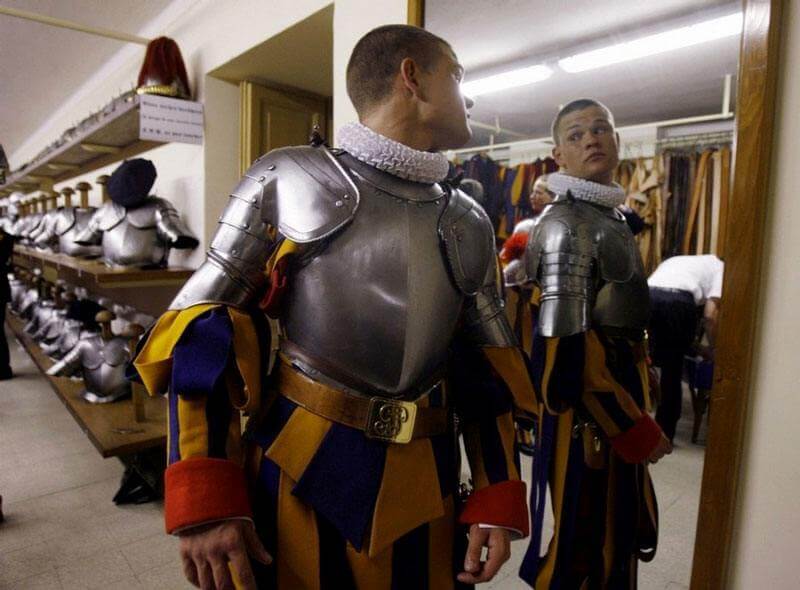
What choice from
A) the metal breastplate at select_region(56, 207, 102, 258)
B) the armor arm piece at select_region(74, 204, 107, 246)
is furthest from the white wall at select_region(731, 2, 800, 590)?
the metal breastplate at select_region(56, 207, 102, 258)

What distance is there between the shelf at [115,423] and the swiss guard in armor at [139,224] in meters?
0.59

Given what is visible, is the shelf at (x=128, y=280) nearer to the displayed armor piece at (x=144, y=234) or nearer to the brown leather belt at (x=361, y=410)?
the displayed armor piece at (x=144, y=234)

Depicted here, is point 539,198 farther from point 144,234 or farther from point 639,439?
point 144,234

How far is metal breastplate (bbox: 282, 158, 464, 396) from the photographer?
73 cm

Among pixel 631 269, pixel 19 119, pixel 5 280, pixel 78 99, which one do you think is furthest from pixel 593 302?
pixel 19 119

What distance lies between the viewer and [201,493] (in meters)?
0.63

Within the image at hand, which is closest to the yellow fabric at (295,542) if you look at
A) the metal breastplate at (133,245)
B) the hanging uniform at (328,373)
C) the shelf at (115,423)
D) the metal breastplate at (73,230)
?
the hanging uniform at (328,373)

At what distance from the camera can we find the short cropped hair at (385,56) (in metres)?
0.77

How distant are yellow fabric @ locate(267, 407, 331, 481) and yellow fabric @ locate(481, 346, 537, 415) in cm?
28

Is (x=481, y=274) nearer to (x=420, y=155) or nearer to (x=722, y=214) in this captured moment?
(x=420, y=155)

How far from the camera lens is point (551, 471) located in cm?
120

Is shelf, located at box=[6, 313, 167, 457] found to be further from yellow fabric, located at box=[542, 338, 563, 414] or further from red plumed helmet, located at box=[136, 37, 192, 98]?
yellow fabric, located at box=[542, 338, 563, 414]

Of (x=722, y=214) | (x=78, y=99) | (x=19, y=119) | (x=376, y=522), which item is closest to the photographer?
(x=376, y=522)

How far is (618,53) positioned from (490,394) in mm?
749
